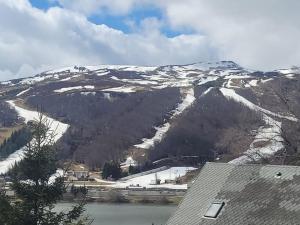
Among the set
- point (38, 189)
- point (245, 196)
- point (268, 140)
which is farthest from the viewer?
point (268, 140)

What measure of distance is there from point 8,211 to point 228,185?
1091 centimetres

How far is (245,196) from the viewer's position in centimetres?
2641

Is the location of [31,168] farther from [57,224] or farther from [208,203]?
[208,203]

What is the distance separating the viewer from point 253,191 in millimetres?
26469

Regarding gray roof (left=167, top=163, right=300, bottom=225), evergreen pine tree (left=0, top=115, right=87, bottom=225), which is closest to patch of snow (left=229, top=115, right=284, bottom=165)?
gray roof (left=167, top=163, right=300, bottom=225)

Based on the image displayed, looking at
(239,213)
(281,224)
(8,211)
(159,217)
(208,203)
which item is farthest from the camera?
(159,217)

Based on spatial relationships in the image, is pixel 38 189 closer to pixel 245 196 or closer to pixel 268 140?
pixel 245 196

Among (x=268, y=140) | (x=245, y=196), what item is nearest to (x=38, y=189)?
(x=245, y=196)

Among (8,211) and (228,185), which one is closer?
(8,211)

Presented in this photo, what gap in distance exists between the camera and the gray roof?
2467cm

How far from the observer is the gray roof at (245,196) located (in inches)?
971

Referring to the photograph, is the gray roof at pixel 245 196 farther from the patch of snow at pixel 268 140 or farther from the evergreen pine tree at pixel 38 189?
the evergreen pine tree at pixel 38 189

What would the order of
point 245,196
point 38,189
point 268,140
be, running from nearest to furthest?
point 38,189 < point 245,196 < point 268,140

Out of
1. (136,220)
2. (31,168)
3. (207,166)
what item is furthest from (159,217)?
(31,168)
